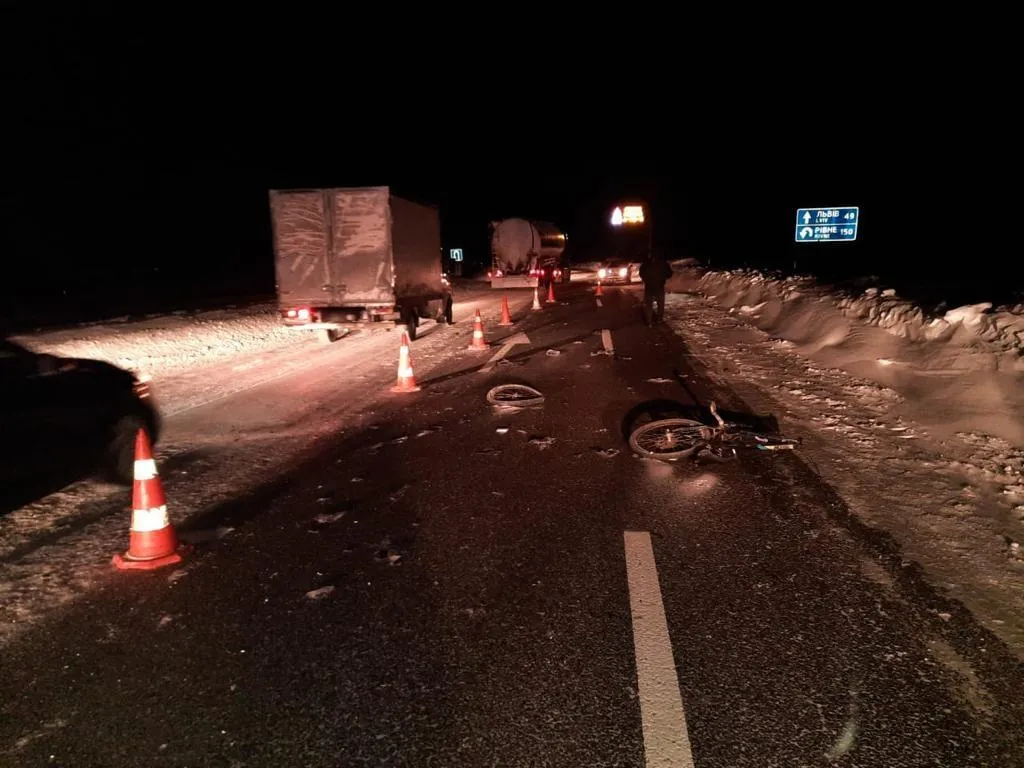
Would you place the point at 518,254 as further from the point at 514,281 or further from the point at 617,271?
the point at 617,271

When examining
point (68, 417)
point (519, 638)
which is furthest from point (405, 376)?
point (519, 638)

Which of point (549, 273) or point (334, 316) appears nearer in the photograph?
point (334, 316)

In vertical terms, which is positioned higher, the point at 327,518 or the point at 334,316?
the point at 334,316

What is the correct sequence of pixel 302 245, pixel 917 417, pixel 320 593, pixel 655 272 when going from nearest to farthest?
pixel 320 593 → pixel 917 417 → pixel 302 245 → pixel 655 272

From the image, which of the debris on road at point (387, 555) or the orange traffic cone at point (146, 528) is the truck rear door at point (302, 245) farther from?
the debris on road at point (387, 555)

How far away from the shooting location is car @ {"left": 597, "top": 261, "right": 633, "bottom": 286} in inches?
1435

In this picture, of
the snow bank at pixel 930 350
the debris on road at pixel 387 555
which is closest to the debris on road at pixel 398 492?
the debris on road at pixel 387 555

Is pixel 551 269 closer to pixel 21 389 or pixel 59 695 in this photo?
pixel 21 389

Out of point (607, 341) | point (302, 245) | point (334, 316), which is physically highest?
point (302, 245)

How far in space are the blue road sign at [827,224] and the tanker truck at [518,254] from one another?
12.0m

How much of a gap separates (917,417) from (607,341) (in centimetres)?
743

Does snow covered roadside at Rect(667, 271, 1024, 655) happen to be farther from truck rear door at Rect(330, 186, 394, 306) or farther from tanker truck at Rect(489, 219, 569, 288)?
tanker truck at Rect(489, 219, 569, 288)

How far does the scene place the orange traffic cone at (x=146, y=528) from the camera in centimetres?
479

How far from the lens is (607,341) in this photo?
1488 centimetres
